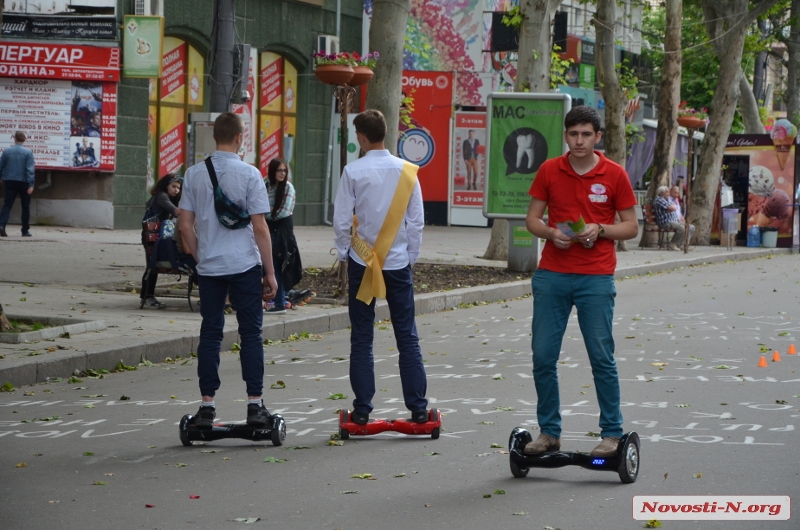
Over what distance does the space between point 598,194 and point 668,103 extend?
2445cm

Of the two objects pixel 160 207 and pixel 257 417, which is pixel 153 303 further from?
pixel 257 417

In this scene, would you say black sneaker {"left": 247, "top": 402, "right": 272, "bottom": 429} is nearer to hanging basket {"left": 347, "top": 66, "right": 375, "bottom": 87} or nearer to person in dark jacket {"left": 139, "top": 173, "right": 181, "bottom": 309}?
person in dark jacket {"left": 139, "top": 173, "right": 181, "bottom": 309}

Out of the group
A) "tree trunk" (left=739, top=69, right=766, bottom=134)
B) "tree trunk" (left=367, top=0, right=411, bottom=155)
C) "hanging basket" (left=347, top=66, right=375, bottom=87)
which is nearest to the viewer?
"hanging basket" (left=347, top=66, right=375, bottom=87)

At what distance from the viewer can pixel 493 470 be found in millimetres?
6562

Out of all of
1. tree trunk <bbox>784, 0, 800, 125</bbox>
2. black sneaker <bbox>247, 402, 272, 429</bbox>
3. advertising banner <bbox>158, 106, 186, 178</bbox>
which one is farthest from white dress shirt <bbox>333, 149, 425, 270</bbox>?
tree trunk <bbox>784, 0, 800, 125</bbox>

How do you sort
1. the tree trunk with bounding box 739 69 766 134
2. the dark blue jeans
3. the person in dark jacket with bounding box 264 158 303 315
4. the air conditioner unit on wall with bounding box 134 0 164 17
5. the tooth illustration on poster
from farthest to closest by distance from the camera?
the tree trunk with bounding box 739 69 766 134 → the air conditioner unit on wall with bounding box 134 0 164 17 → the dark blue jeans → the tooth illustration on poster → the person in dark jacket with bounding box 264 158 303 315

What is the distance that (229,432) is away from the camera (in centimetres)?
719

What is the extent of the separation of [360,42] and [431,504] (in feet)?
94.4

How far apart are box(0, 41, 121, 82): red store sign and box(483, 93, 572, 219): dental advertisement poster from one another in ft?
28.8

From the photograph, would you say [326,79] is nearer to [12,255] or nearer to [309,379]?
[12,255]

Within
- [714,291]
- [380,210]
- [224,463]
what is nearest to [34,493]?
[224,463]

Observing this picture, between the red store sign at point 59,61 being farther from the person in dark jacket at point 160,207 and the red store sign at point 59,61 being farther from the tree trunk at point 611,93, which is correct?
the person in dark jacket at point 160,207

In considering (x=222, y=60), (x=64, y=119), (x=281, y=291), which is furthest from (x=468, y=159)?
(x=281, y=291)

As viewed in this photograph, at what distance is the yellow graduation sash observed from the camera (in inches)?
292
